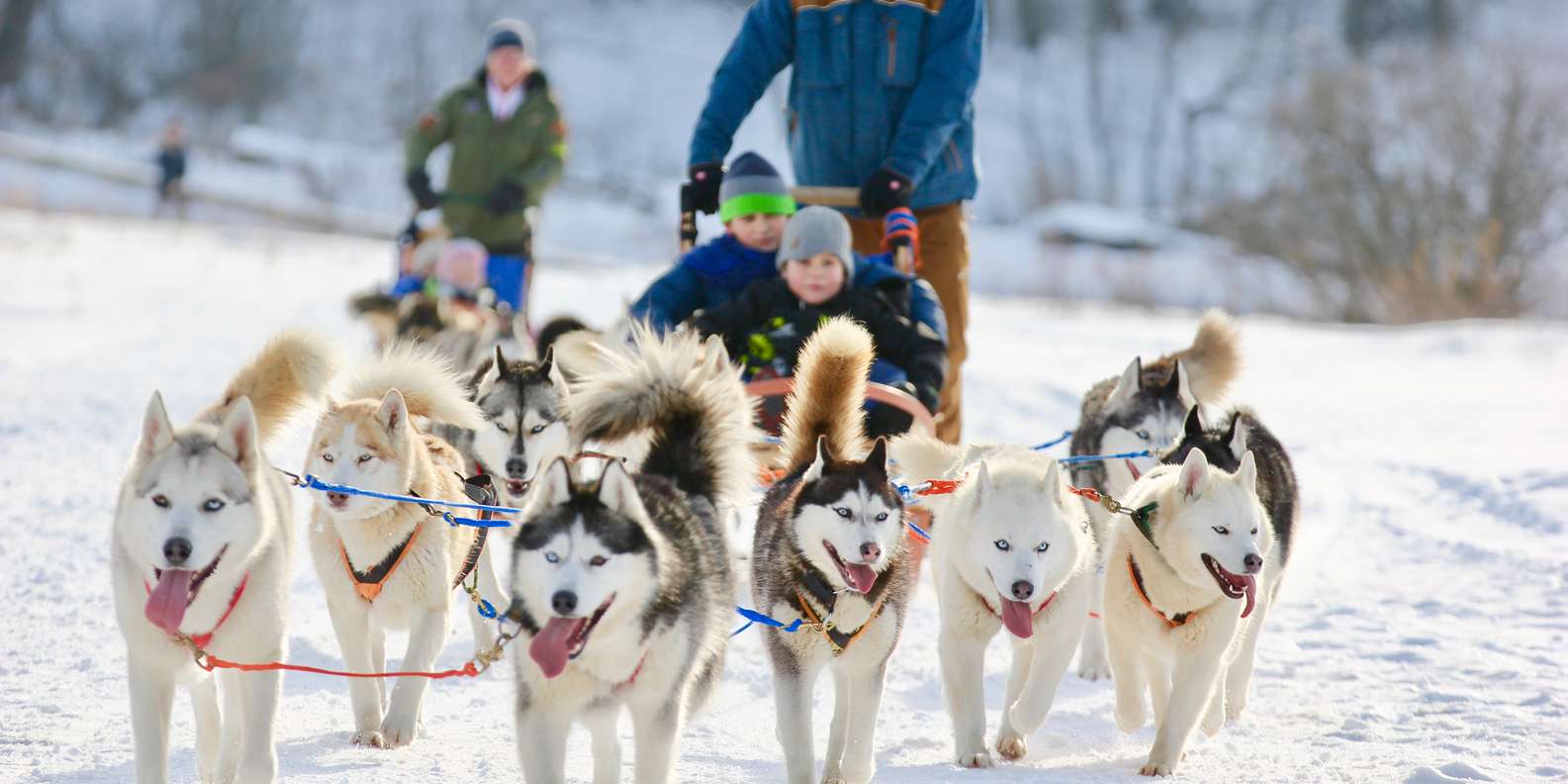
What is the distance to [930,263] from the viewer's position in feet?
19.2

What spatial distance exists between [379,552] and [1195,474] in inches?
73.2

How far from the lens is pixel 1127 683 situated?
146 inches

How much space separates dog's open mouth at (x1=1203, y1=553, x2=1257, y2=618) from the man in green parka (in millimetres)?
5627

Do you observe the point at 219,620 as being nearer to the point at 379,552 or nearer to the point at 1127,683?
the point at 379,552

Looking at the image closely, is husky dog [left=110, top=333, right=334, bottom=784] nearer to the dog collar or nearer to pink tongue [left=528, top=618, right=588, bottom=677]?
the dog collar

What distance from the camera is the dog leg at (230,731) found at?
307cm

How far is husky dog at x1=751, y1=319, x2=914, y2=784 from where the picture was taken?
10.6 feet

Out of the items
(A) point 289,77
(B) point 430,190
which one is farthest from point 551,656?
(A) point 289,77

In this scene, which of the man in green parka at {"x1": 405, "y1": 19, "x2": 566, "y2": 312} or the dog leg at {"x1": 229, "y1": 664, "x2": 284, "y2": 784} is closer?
the dog leg at {"x1": 229, "y1": 664, "x2": 284, "y2": 784}

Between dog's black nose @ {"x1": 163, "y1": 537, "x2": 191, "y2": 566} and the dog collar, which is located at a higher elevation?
dog's black nose @ {"x1": 163, "y1": 537, "x2": 191, "y2": 566}

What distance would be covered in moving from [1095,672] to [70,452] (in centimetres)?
456

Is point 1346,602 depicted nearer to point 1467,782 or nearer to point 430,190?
point 1467,782

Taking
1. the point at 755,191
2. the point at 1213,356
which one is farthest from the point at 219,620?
the point at 1213,356

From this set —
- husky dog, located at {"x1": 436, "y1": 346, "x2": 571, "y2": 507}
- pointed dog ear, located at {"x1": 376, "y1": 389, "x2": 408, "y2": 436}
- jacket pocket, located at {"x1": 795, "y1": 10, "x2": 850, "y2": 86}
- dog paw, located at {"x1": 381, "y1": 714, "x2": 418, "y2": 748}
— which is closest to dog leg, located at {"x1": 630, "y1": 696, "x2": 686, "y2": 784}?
dog paw, located at {"x1": 381, "y1": 714, "x2": 418, "y2": 748}
